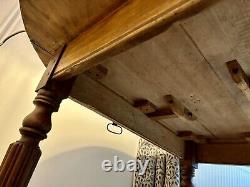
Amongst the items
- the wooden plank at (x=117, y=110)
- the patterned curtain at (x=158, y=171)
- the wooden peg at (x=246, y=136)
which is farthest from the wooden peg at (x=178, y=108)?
the patterned curtain at (x=158, y=171)

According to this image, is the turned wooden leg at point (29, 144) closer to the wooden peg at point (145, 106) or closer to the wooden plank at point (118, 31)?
the wooden plank at point (118, 31)

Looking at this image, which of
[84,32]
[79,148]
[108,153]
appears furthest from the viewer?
[108,153]

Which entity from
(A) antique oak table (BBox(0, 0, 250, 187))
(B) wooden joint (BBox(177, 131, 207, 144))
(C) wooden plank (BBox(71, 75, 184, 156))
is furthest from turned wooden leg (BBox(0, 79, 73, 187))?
(B) wooden joint (BBox(177, 131, 207, 144))

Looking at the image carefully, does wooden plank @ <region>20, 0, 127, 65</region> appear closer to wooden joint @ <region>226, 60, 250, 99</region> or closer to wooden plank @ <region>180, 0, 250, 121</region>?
wooden plank @ <region>180, 0, 250, 121</region>

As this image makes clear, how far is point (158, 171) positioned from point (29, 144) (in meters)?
1.49

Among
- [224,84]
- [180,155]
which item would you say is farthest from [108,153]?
[224,84]

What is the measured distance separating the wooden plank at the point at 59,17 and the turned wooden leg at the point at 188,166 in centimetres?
107

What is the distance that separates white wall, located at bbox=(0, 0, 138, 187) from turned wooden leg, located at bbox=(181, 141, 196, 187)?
680mm

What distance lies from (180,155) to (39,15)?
1148mm

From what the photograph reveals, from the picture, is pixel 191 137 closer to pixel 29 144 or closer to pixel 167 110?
pixel 167 110

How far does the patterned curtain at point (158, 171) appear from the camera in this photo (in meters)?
1.80

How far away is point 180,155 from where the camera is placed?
1.42 m

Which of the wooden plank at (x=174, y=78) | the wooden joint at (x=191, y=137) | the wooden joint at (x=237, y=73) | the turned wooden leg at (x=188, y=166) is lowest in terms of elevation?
the turned wooden leg at (x=188, y=166)

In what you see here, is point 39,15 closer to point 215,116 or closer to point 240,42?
point 240,42
